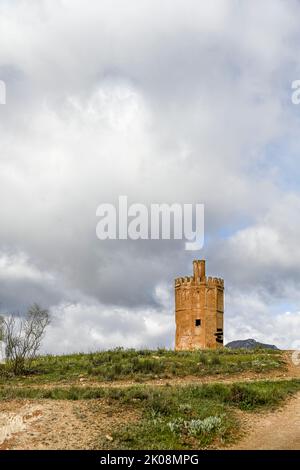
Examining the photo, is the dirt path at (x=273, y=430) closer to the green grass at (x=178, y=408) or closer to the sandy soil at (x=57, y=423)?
the green grass at (x=178, y=408)

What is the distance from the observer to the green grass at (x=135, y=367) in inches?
934

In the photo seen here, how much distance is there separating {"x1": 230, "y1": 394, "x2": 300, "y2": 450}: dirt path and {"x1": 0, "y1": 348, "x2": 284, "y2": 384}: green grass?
810cm

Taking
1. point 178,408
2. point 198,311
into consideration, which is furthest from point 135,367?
point 198,311

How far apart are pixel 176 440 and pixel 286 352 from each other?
72.7 feet

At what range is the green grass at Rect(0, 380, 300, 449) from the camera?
12500 millimetres

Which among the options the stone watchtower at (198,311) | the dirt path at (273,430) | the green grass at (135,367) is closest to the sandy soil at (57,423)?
the dirt path at (273,430)

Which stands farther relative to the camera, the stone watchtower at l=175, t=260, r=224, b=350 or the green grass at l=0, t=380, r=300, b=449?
the stone watchtower at l=175, t=260, r=224, b=350

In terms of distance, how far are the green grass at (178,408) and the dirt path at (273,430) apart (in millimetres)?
381

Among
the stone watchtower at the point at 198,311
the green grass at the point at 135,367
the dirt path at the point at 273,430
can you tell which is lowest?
the dirt path at the point at 273,430

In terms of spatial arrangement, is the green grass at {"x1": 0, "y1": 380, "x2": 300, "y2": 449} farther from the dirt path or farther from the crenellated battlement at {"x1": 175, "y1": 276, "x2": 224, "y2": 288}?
the crenellated battlement at {"x1": 175, "y1": 276, "x2": 224, "y2": 288}

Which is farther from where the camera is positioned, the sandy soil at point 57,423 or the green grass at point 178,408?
the green grass at point 178,408

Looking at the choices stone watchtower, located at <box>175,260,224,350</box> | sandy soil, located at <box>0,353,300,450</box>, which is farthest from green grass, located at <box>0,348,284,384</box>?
stone watchtower, located at <box>175,260,224,350</box>
